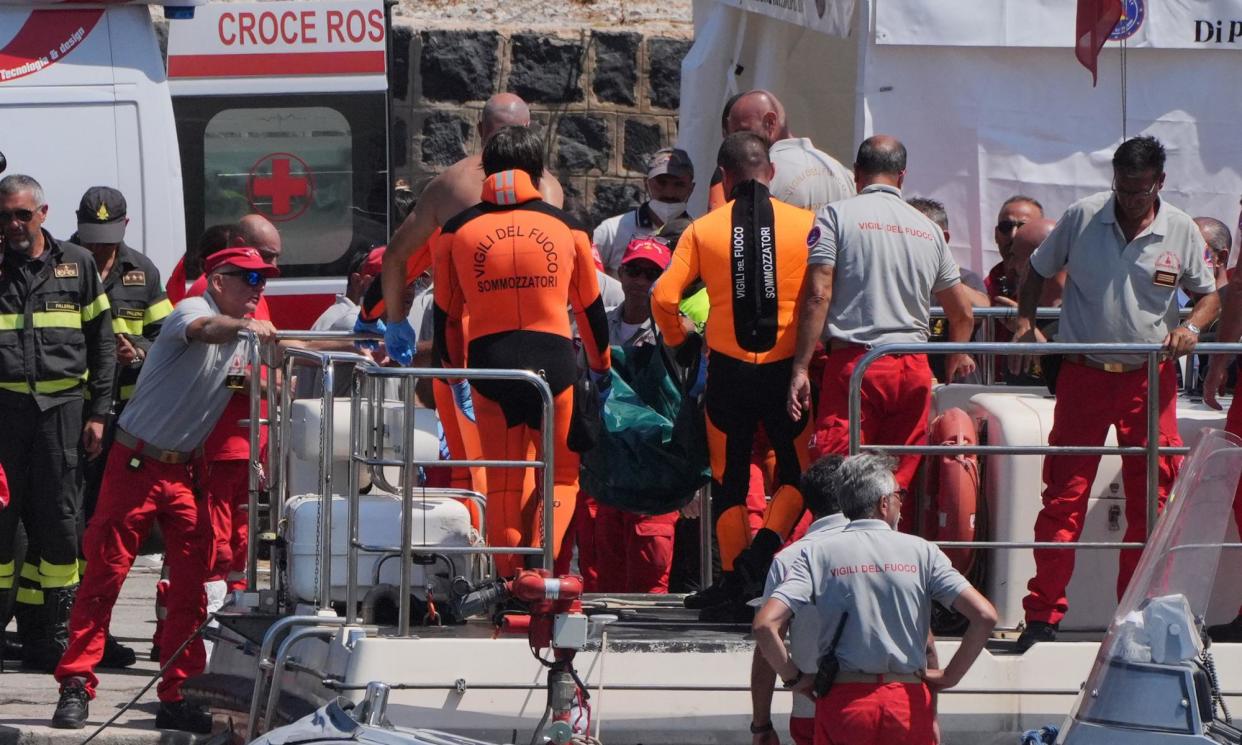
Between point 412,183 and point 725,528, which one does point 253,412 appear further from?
point 412,183

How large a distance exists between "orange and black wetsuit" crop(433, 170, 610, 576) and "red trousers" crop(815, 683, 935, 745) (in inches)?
72.8

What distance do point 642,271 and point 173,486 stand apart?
2.02 meters

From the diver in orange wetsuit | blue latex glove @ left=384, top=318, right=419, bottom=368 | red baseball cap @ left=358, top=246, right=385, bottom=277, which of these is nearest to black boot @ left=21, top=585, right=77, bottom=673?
red baseball cap @ left=358, top=246, right=385, bottom=277

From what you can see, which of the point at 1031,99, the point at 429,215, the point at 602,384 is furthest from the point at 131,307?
the point at 1031,99

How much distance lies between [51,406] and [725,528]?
3081 mm

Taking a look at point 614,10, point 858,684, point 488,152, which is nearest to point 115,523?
point 488,152

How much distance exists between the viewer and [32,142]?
10414 millimetres

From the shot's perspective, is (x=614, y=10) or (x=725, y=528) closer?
(x=725, y=528)

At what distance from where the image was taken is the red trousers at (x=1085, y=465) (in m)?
6.77

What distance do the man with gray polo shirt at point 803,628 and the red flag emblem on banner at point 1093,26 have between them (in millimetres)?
4040

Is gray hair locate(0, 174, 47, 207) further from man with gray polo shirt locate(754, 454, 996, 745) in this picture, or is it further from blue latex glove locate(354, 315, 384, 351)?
man with gray polo shirt locate(754, 454, 996, 745)

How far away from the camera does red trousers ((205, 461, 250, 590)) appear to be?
8172mm

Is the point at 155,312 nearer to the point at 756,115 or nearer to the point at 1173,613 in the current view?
the point at 756,115

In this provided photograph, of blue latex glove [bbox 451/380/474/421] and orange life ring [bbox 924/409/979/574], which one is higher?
blue latex glove [bbox 451/380/474/421]
